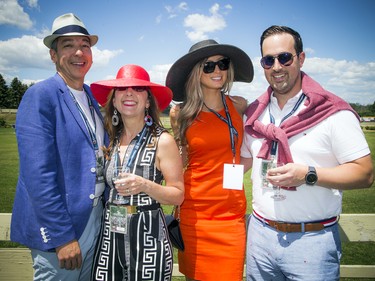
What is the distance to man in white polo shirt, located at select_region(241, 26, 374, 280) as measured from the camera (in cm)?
220

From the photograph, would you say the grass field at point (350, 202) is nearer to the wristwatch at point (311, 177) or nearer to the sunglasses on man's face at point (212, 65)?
the wristwatch at point (311, 177)

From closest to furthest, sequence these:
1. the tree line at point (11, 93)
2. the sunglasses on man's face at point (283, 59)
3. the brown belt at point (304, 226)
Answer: the brown belt at point (304, 226)
the sunglasses on man's face at point (283, 59)
the tree line at point (11, 93)

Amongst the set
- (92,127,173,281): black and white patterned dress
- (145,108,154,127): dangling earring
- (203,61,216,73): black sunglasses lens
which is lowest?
(92,127,173,281): black and white patterned dress

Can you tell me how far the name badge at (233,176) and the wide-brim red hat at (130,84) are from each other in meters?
1.06

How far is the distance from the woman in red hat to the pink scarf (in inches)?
33.3

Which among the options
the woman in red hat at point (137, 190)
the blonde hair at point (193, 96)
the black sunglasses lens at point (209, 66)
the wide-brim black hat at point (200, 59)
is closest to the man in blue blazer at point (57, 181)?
the woman in red hat at point (137, 190)

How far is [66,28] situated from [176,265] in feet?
9.77

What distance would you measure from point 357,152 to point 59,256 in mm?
2580

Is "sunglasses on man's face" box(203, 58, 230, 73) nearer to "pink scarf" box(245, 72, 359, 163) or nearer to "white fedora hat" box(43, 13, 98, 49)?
"pink scarf" box(245, 72, 359, 163)

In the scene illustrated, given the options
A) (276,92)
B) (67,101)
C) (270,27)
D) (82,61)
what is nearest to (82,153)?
(67,101)

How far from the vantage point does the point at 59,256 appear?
7.41ft

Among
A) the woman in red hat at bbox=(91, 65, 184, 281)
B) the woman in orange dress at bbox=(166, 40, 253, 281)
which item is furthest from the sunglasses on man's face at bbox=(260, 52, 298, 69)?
the woman in red hat at bbox=(91, 65, 184, 281)

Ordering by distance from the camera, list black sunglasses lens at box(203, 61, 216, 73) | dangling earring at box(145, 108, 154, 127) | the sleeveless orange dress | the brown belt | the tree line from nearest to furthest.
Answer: the brown belt → dangling earring at box(145, 108, 154, 127) → the sleeveless orange dress → black sunglasses lens at box(203, 61, 216, 73) → the tree line

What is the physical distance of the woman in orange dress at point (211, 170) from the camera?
2793mm
